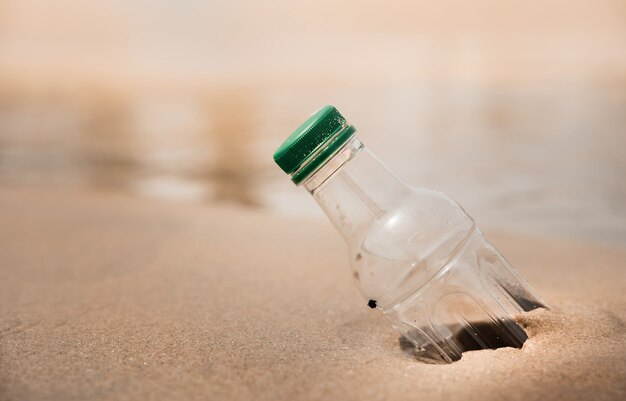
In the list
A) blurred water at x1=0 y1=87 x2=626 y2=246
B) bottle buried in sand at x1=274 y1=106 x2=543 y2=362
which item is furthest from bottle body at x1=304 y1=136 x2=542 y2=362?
blurred water at x1=0 y1=87 x2=626 y2=246

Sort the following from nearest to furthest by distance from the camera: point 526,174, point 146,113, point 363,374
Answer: point 363,374, point 526,174, point 146,113

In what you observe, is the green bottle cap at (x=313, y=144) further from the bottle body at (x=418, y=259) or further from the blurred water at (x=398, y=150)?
the blurred water at (x=398, y=150)

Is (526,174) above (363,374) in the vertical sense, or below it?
below

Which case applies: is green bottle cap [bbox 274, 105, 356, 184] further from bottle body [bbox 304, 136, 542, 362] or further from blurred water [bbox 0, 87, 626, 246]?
blurred water [bbox 0, 87, 626, 246]

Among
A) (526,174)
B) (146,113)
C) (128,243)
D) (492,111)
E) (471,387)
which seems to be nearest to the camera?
(471,387)

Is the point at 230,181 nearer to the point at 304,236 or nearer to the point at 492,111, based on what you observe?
the point at 304,236

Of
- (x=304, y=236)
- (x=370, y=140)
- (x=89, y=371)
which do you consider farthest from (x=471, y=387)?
(x=370, y=140)
